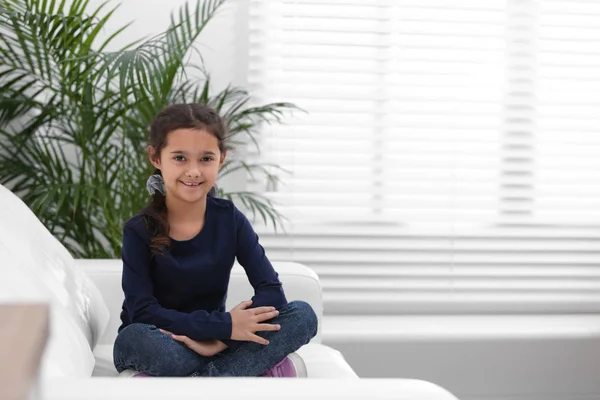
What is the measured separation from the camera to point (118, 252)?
2717mm

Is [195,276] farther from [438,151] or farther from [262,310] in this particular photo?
[438,151]

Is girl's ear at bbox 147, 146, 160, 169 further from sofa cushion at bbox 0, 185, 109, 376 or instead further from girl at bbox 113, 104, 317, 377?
sofa cushion at bbox 0, 185, 109, 376

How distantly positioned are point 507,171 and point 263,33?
3.81ft

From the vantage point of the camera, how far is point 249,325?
5.58 ft

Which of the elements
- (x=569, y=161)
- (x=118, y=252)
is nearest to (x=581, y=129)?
(x=569, y=161)

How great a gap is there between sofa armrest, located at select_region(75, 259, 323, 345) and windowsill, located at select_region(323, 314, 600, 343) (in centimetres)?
74

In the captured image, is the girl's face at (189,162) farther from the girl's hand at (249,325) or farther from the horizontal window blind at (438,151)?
the horizontal window blind at (438,151)

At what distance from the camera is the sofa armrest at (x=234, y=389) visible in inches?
33.2

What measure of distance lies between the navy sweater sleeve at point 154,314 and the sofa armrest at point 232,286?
0.39m

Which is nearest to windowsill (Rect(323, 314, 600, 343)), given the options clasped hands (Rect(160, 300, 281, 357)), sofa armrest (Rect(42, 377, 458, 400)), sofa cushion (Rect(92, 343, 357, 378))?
sofa cushion (Rect(92, 343, 357, 378))

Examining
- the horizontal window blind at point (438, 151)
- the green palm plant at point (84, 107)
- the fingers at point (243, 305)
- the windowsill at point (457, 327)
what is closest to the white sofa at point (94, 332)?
the fingers at point (243, 305)

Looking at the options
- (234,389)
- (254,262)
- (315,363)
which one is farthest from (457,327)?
(234,389)

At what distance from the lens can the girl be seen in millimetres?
1679

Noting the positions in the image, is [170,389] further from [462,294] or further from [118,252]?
[462,294]
